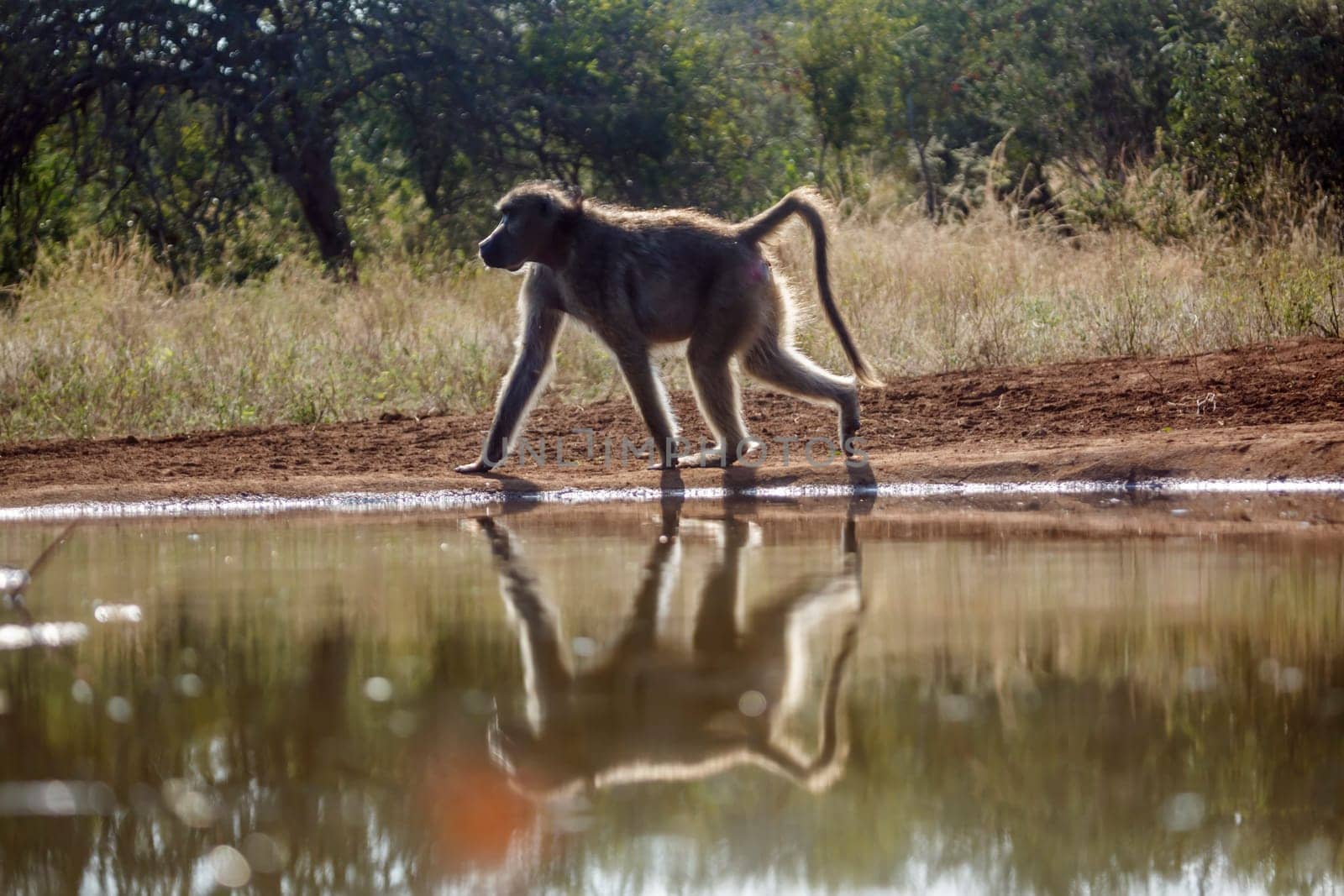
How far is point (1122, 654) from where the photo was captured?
3.61m

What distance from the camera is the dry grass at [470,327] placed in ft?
31.2

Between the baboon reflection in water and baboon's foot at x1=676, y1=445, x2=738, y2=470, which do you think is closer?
the baboon reflection in water

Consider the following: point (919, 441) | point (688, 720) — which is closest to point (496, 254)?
point (919, 441)

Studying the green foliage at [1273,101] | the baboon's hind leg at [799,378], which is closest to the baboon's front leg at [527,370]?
the baboon's hind leg at [799,378]

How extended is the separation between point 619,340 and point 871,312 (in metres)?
4.09

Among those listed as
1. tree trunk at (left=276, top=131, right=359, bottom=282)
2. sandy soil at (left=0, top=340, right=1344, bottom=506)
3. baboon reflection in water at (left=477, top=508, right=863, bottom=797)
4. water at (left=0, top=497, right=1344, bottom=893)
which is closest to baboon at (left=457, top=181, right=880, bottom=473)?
sandy soil at (left=0, top=340, right=1344, bottom=506)

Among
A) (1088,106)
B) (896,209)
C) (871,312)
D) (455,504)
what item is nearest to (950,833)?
(455,504)

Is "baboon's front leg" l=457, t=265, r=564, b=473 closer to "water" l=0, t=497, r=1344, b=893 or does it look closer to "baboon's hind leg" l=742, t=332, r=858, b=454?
"baboon's hind leg" l=742, t=332, r=858, b=454

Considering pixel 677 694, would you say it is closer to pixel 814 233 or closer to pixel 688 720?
pixel 688 720

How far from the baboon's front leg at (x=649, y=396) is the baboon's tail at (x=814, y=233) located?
74cm

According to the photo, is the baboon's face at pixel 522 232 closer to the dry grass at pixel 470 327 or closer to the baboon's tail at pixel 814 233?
the baboon's tail at pixel 814 233

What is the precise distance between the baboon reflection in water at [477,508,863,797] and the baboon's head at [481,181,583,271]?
8.63 ft

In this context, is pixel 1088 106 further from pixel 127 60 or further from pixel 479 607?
pixel 479 607

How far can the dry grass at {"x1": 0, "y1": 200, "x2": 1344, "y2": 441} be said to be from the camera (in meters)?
9.52
